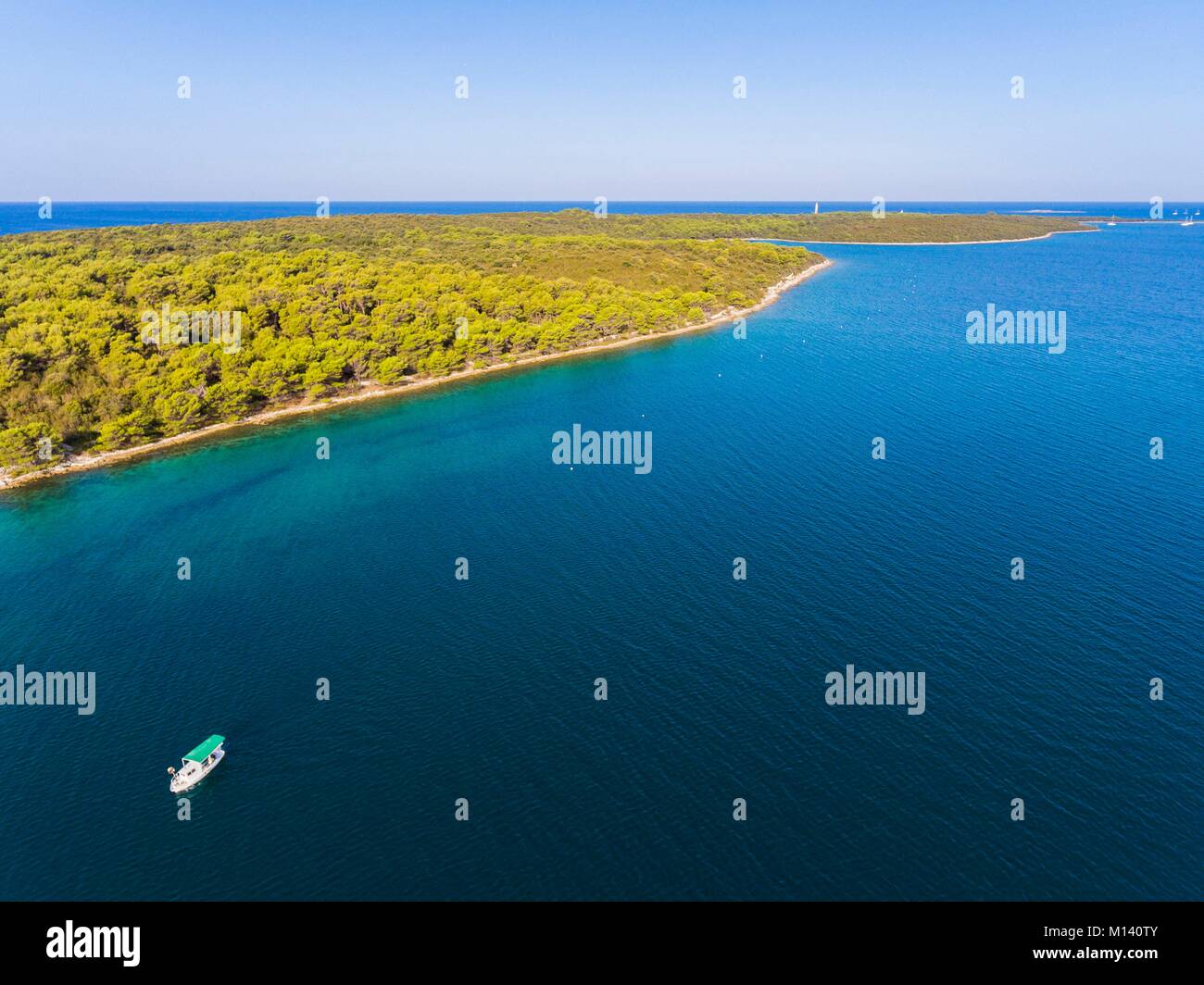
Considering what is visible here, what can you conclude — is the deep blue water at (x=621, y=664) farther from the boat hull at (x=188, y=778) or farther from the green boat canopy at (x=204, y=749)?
the green boat canopy at (x=204, y=749)

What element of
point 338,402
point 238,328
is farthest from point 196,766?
point 238,328

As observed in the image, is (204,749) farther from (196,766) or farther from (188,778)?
(188,778)

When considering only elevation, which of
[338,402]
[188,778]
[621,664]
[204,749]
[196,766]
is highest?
[338,402]

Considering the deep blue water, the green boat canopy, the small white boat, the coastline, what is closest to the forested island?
the coastline

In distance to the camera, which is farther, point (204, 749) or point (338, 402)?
point (338, 402)

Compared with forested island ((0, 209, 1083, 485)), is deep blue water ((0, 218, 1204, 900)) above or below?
below

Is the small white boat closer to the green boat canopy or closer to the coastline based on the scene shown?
the green boat canopy

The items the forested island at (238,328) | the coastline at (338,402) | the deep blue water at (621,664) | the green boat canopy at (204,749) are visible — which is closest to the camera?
the deep blue water at (621,664)

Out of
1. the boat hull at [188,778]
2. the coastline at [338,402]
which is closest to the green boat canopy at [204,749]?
the boat hull at [188,778]

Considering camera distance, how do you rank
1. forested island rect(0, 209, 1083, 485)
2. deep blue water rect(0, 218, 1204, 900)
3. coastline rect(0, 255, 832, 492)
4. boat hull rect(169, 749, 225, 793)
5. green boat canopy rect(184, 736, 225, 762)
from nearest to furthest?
deep blue water rect(0, 218, 1204, 900) < boat hull rect(169, 749, 225, 793) < green boat canopy rect(184, 736, 225, 762) < coastline rect(0, 255, 832, 492) < forested island rect(0, 209, 1083, 485)
